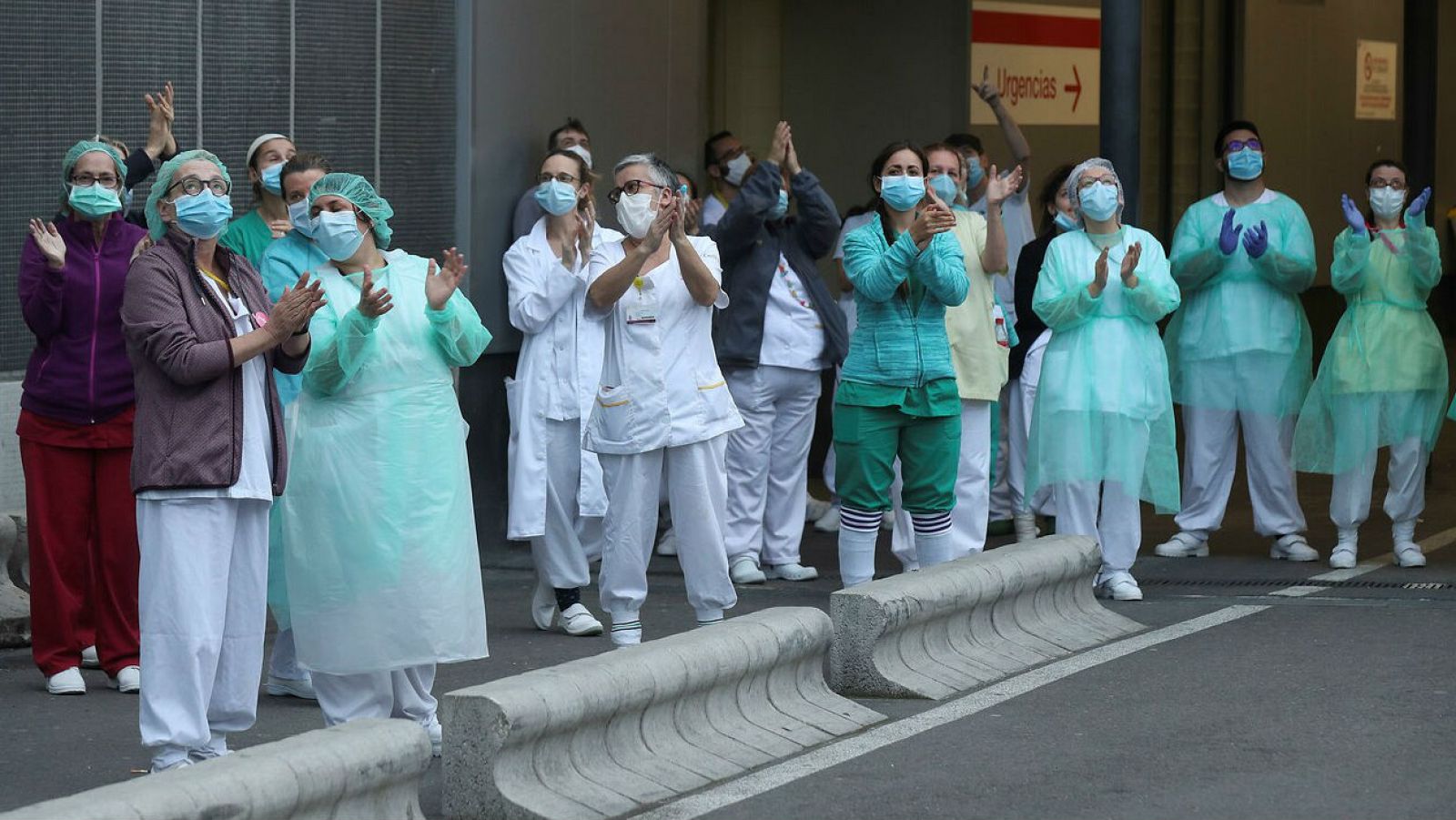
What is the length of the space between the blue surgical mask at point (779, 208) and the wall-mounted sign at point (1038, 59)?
6.50 m

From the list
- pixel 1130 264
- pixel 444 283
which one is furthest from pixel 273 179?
pixel 1130 264

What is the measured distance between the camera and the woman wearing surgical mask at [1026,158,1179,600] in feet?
31.3

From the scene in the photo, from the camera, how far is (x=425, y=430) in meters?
6.61

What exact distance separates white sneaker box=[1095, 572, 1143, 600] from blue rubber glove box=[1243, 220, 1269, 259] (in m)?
1.74

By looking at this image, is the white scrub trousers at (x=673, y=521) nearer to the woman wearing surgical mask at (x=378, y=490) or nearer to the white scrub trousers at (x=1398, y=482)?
the woman wearing surgical mask at (x=378, y=490)

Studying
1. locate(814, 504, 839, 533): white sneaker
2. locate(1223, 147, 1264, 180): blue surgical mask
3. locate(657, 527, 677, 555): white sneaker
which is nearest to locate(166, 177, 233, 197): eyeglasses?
locate(657, 527, 677, 555): white sneaker

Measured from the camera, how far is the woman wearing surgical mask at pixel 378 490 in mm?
6520

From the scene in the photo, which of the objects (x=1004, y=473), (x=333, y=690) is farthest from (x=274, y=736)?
(x=1004, y=473)

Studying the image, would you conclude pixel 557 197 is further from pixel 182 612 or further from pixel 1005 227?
pixel 182 612

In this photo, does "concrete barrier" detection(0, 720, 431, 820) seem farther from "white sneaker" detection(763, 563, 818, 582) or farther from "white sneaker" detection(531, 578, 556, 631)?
"white sneaker" detection(763, 563, 818, 582)

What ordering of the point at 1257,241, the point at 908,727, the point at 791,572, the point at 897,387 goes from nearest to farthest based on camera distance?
the point at 908,727
the point at 897,387
the point at 1257,241
the point at 791,572

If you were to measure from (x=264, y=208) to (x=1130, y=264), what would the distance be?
3.44 m

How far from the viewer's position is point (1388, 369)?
10.6 m

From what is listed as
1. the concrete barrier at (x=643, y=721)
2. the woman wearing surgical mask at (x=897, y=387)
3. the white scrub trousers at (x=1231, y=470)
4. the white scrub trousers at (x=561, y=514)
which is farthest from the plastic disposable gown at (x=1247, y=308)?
the concrete barrier at (x=643, y=721)
